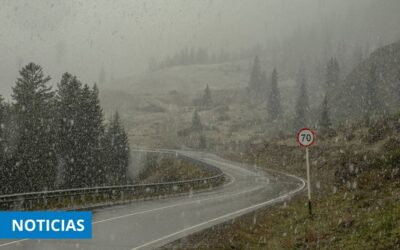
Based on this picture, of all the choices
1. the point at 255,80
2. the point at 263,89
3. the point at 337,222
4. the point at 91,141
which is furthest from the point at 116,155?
the point at 255,80

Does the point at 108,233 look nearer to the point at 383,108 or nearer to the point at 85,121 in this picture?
the point at 85,121

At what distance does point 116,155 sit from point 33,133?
1542cm

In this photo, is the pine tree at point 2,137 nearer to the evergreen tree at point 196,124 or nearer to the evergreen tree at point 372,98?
the evergreen tree at point 372,98

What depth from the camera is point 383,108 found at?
8438cm

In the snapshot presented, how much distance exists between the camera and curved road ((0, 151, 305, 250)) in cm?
1298

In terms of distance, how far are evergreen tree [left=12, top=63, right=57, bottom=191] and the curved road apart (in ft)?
74.6

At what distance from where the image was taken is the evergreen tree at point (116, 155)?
190 feet

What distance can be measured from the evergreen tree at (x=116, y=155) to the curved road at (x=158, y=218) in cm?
2970

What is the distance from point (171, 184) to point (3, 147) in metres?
21.1

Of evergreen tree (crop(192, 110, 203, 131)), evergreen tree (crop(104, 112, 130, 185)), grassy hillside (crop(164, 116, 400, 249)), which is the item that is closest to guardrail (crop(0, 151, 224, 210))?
grassy hillside (crop(164, 116, 400, 249))

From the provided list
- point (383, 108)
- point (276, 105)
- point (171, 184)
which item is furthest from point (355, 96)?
point (171, 184)

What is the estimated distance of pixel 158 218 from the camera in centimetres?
1850

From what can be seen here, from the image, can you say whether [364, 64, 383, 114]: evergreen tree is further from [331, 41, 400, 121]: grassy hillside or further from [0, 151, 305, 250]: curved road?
[0, 151, 305, 250]: curved road

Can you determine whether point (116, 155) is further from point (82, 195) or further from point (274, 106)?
point (274, 106)
